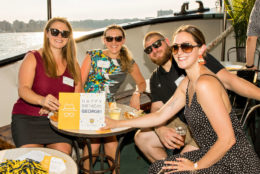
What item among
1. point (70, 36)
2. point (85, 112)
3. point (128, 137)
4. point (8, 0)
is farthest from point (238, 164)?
point (8, 0)

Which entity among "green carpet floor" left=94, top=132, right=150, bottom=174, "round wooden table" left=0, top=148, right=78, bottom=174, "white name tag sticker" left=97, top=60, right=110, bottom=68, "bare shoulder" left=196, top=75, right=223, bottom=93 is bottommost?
"green carpet floor" left=94, top=132, right=150, bottom=174

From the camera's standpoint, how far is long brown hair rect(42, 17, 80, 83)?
106 inches

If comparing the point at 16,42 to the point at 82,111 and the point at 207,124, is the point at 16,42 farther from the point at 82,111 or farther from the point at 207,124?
the point at 207,124

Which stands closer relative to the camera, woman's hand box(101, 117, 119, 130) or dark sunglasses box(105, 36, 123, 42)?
woman's hand box(101, 117, 119, 130)

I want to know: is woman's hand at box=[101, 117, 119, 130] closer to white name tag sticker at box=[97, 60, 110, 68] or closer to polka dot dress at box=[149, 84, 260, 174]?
polka dot dress at box=[149, 84, 260, 174]

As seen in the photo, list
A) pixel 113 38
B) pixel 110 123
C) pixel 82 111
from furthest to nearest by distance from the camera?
pixel 113 38 → pixel 110 123 → pixel 82 111

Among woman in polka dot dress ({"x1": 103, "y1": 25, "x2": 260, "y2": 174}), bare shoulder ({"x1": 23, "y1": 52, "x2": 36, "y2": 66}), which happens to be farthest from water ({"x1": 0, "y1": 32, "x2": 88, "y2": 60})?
woman in polka dot dress ({"x1": 103, "y1": 25, "x2": 260, "y2": 174})

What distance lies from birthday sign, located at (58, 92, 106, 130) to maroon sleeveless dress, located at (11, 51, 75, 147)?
52 centimetres

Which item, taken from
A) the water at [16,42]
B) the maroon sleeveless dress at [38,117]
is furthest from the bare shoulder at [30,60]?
the water at [16,42]

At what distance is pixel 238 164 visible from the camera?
1.71 metres

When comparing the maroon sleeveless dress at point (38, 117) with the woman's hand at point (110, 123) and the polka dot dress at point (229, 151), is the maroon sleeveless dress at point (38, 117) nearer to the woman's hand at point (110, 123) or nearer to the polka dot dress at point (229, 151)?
the woman's hand at point (110, 123)

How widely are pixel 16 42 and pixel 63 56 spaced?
40.8 inches

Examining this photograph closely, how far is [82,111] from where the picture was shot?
79.2 inches

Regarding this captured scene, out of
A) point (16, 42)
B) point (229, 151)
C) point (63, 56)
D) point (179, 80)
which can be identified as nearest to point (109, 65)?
point (63, 56)
